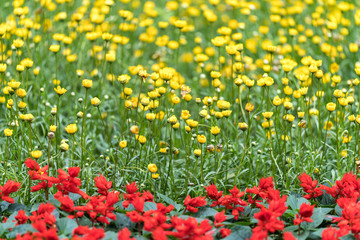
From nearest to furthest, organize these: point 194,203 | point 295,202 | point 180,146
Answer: point 194,203 < point 295,202 < point 180,146

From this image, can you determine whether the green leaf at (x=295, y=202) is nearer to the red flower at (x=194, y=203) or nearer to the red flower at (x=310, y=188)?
the red flower at (x=310, y=188)

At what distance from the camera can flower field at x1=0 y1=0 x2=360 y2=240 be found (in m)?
2.24

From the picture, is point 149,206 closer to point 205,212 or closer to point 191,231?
point 205,212

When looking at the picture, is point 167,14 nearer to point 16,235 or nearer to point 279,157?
point 279,157

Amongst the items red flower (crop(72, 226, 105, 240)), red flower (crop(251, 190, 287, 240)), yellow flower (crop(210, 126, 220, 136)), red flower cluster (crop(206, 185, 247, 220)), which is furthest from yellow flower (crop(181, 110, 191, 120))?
red flower (crop(72, 226, 105, 240))

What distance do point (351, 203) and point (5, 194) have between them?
1655 millimetres

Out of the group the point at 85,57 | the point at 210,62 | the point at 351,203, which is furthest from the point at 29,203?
the point at 210,62

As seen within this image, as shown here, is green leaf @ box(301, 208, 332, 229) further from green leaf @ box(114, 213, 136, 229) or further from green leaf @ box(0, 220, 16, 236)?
green leaf @ box(0, 220, 16, 236)

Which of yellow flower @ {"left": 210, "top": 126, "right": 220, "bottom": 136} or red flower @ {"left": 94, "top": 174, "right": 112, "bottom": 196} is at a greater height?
yellow flower @ {"left": 210, "top": 126, "right": 220, "bottom": 136}

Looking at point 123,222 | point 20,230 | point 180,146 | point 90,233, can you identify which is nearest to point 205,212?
point 123,222

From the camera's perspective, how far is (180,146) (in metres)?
3.64

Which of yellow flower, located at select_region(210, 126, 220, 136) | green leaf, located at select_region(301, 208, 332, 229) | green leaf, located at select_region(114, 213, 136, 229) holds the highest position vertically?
yellow flower, located at select_region(210, 126, 220, 136)

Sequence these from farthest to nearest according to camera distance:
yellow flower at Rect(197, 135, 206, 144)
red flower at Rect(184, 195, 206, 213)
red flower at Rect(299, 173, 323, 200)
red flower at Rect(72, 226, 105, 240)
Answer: yellow flower at Rect(197, 135, 206, 144) < red flower at Rect(299, 173, 323, 200) < red flower at Rect(184, 195, 206, 213) < red flower at Rect(72, 226, 105, 240)

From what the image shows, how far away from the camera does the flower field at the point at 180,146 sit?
7.36 feet
